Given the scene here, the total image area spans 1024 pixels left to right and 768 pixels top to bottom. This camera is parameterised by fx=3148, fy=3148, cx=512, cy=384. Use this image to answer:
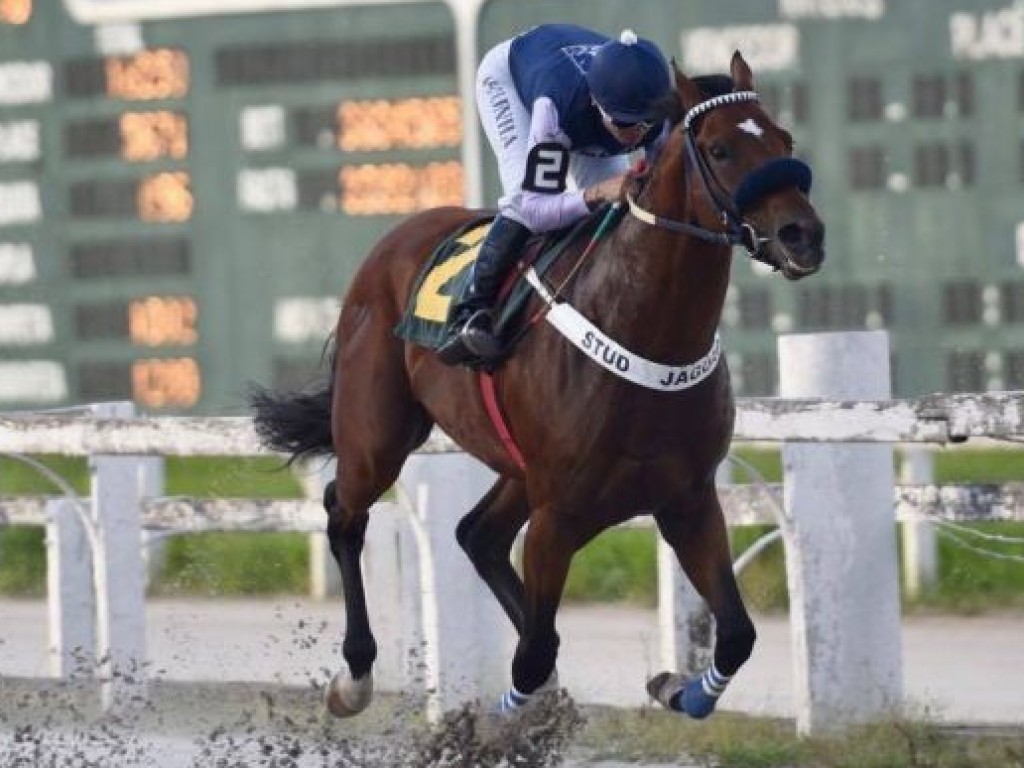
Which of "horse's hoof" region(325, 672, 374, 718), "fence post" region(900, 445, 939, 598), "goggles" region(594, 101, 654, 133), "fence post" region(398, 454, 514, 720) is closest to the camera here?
"goggles" region(594, 101, 654, 133)

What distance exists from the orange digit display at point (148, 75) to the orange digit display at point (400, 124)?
0.66 meters

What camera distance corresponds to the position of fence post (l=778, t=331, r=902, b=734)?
24.1ft

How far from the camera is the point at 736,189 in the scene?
5.95m

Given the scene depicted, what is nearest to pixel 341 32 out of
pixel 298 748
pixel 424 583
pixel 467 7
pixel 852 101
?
pixel 467 7

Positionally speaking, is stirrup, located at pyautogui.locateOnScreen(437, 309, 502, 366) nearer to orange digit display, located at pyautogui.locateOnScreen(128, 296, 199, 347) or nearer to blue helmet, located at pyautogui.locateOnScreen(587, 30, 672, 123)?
blue helmet, located at pyautogui.locateOnScreen(587, 30, 672, 123)

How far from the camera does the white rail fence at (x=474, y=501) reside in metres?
7.22

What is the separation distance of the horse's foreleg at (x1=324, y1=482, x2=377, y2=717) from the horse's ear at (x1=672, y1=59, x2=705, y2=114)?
1.92m

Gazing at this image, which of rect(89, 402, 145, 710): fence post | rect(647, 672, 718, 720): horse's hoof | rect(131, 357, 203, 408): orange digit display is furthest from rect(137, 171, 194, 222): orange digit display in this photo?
rect(647, 672, 718, 720): horse's hoof

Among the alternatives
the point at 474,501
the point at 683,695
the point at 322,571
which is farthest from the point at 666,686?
the point at 322,571

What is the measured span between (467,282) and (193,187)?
4.21 metres

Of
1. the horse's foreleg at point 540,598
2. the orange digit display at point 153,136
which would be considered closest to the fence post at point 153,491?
the orange digit display at point 153,136

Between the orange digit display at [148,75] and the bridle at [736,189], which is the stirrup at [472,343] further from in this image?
the orange digit display at [148,75]

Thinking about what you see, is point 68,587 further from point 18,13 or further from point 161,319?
point 18,13

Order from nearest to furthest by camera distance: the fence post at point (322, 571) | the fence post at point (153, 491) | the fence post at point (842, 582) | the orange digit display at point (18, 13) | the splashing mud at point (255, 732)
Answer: the splashing mud at point (255, 732) → the fence post at point (842, 582) → the fence post at point (322, 571) → the fence post at point (153, 491) → the orange digit display at point (18, 13)
